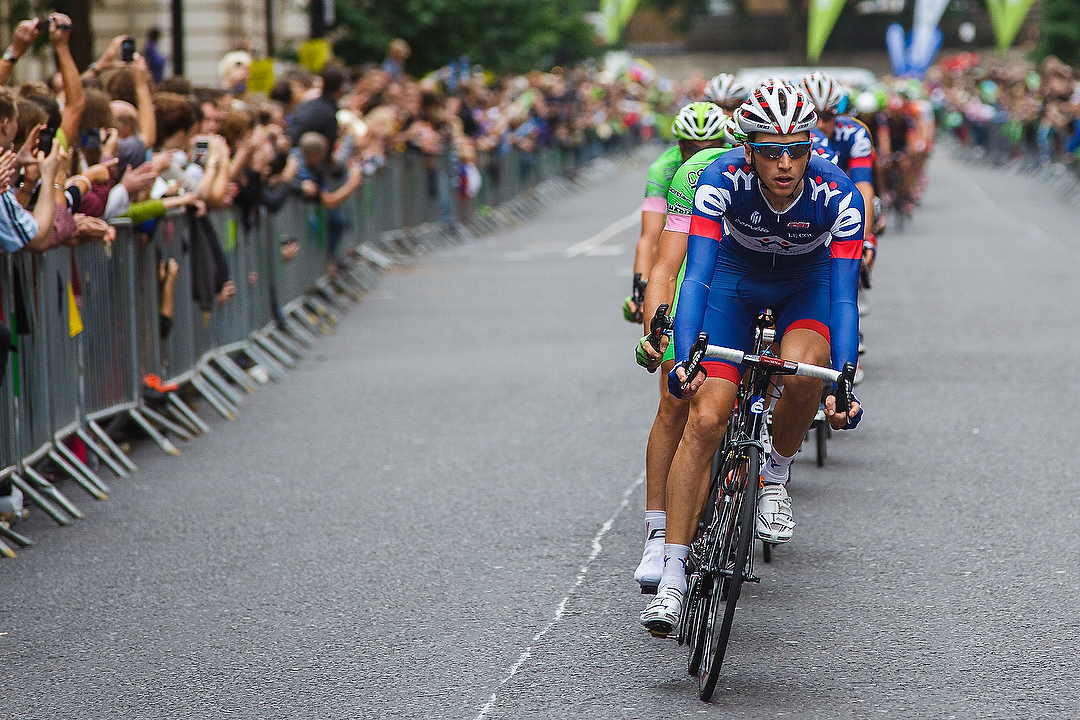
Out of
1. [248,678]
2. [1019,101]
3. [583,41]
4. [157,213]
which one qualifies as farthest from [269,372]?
[583,41]

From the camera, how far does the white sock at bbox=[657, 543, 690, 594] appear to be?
5.21 meters

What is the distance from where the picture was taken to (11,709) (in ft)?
16.5

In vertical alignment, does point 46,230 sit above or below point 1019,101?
above

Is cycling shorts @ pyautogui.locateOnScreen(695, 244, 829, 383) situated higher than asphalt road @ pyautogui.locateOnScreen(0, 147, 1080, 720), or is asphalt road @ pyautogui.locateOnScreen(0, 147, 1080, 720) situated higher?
cycling shorts @ pyautogui.locateOnScreen(695, 244, 829, 383)

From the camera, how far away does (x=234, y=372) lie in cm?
1127

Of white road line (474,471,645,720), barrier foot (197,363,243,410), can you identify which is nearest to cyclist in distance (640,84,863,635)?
white road line (474,471,645,720)

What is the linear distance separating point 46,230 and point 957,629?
4.47 metres

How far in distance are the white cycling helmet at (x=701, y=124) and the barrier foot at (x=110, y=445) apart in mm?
3658

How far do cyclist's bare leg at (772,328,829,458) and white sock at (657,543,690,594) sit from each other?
1.91 feet

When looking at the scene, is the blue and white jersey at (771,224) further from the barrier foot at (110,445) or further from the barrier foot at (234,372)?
the barrier foot at (234,372)

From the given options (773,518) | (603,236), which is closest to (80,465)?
(773,518)

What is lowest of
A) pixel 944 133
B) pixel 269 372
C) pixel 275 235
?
pixel 944 133

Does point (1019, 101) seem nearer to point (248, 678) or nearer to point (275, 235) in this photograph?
point (275, 235)

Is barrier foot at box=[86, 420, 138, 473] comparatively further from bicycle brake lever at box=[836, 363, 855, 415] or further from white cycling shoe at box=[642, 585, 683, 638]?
bicycle brake lever at box=[836, 363, 855, 415]
